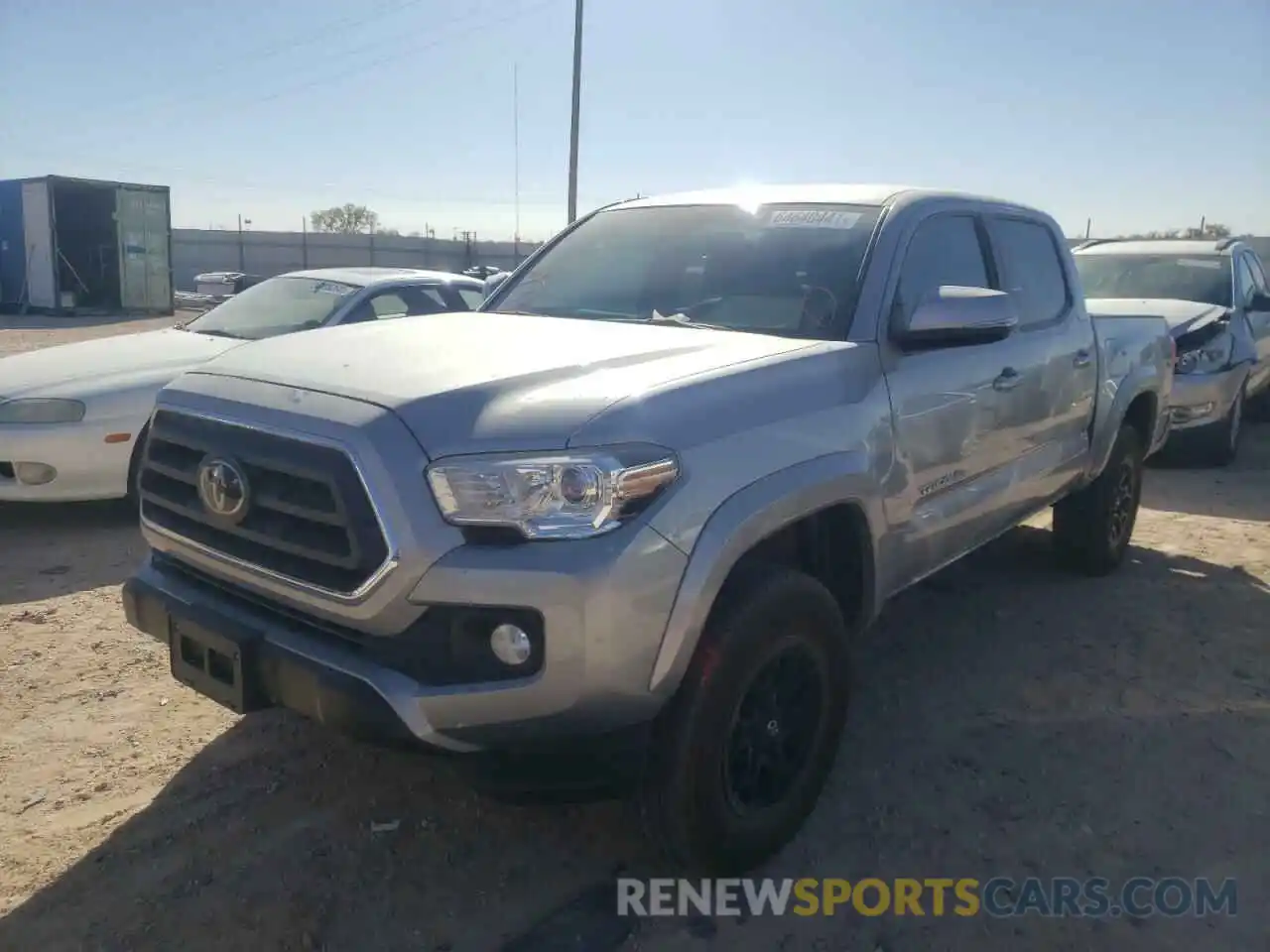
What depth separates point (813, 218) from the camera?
12.1ft

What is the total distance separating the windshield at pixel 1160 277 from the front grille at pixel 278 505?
8525mm

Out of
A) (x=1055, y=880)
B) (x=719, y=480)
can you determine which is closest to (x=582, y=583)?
(x=719, y=480)

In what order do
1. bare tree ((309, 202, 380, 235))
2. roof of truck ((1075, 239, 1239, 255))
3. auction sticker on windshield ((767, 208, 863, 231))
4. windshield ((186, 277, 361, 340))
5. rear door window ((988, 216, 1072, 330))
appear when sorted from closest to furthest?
auction sticker on windshield ((767, 208, 863, 231)) < rear door window ((988, 216, 1072, 330)) < windshield ((186, 277, 361, 340)) < roof of truck ((1075, 239, 1239, 255)) < bare tree ((309, 202, 380, 235))

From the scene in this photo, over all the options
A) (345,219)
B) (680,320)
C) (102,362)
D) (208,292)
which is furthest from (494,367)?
(345,219)

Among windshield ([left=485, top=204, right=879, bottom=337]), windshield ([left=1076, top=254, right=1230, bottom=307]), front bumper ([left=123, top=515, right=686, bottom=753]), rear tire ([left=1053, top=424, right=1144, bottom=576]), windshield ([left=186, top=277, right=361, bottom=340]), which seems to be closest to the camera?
front bumper ([left=123, top=515, right=686, bottom=753])

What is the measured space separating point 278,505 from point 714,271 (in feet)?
6.08

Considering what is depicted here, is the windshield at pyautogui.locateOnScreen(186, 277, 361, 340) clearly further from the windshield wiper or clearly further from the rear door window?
the rear door window

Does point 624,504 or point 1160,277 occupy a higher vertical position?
point 1160,277

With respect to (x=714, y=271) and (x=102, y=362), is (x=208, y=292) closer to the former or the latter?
(x=102, y=362)

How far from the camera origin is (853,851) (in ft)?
9.95

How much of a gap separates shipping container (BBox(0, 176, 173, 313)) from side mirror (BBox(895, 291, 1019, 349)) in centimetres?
2400

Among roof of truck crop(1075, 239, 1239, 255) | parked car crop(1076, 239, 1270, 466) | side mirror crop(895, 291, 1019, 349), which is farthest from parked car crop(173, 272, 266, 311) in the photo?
side mirror crop(895, 291, 1019, 349)

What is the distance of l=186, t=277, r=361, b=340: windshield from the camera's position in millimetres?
6789

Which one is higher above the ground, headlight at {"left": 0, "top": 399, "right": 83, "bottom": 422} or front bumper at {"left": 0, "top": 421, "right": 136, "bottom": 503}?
headlight at {"left": 0, "top": 399, "right": 83, "bottom": 422}
